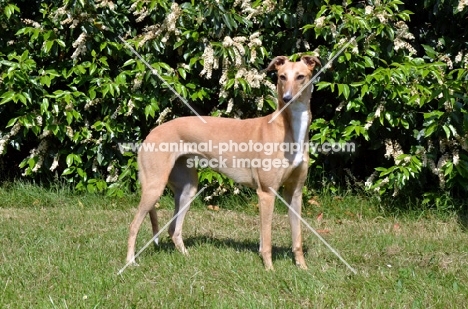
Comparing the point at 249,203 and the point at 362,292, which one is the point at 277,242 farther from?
the point at 362,292

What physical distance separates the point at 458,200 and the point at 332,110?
1.73 m

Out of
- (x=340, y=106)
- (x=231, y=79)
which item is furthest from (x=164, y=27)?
(x=340, y=106)

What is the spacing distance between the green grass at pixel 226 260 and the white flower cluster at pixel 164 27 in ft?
6.26

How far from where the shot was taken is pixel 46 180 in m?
8.23

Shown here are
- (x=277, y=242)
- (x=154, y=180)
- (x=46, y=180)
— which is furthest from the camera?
(x=46, y=180)

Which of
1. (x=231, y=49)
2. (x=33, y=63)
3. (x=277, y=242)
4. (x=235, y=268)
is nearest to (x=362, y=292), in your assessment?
(x=235, y=268)

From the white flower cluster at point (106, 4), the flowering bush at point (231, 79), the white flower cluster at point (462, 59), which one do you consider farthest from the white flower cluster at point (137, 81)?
the white flower cluster at point (462, 59)

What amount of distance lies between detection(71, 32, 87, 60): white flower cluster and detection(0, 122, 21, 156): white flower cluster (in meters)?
1.05

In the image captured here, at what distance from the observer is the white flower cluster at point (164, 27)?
695 centimetres

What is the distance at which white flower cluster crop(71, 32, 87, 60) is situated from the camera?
717 cm

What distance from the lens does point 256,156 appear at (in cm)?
540

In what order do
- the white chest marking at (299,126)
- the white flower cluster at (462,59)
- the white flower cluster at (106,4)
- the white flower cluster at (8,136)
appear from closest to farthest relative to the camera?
the white chest marking at (299,126)
the white flower cluster at (462,59)
the white flower cluster at (106,4)
the white flower cluster at (8,136)

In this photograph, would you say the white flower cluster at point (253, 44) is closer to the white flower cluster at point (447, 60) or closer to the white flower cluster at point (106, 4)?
the white flower cluster at point (106, 4)

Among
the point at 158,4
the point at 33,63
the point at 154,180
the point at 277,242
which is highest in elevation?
the point at 158,4
